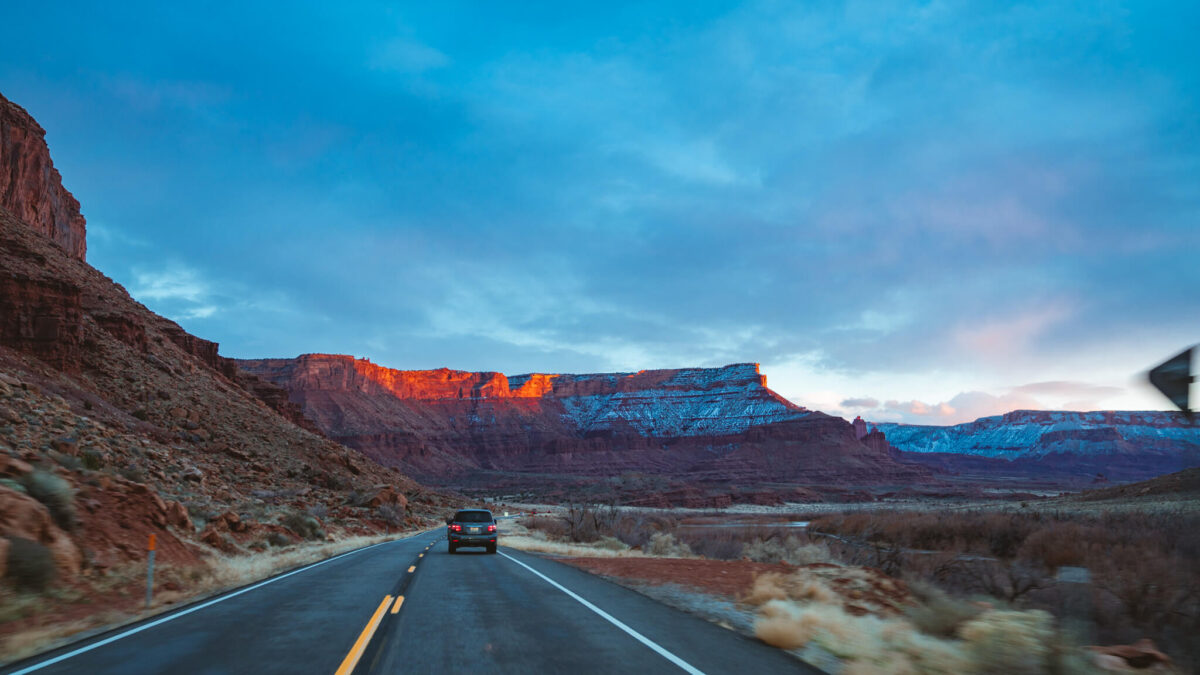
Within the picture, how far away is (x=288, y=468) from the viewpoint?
155 ft

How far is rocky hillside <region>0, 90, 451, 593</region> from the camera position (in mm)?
13312

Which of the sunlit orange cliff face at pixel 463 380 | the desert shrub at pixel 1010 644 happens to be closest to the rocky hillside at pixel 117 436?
the desert shrub at pixel 1010 644

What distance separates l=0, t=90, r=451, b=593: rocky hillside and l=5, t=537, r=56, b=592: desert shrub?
9 centimetres

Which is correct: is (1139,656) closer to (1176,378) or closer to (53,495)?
(1176,378)

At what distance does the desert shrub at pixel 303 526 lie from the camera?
2942 centimetres

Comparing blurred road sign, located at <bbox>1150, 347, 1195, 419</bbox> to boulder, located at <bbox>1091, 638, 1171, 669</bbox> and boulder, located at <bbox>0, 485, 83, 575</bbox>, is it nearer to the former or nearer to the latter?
boulder, located at <bbox>1091, 638, 1171, 669</bbox>

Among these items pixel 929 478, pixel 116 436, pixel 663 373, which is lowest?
pixel 929 478

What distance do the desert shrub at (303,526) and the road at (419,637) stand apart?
17.2 meters

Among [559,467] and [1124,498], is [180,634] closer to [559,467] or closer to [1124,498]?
[1124,498]

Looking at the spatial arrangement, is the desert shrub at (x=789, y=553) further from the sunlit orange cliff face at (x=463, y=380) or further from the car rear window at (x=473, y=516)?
the sunlit orange cliff face at (x=463, y=380)

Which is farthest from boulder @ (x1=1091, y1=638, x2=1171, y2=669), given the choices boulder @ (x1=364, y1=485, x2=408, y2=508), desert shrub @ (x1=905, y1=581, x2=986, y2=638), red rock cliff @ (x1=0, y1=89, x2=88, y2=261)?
red rock cliff @ (x1=0, y1=89, x2=88, y2=261)

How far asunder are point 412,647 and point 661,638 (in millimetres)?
2961

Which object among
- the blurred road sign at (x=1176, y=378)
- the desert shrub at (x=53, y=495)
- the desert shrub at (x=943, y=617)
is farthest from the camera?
the desert shrub at (x=53, y=495)

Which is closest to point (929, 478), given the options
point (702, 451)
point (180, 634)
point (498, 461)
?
point (702, 451)
